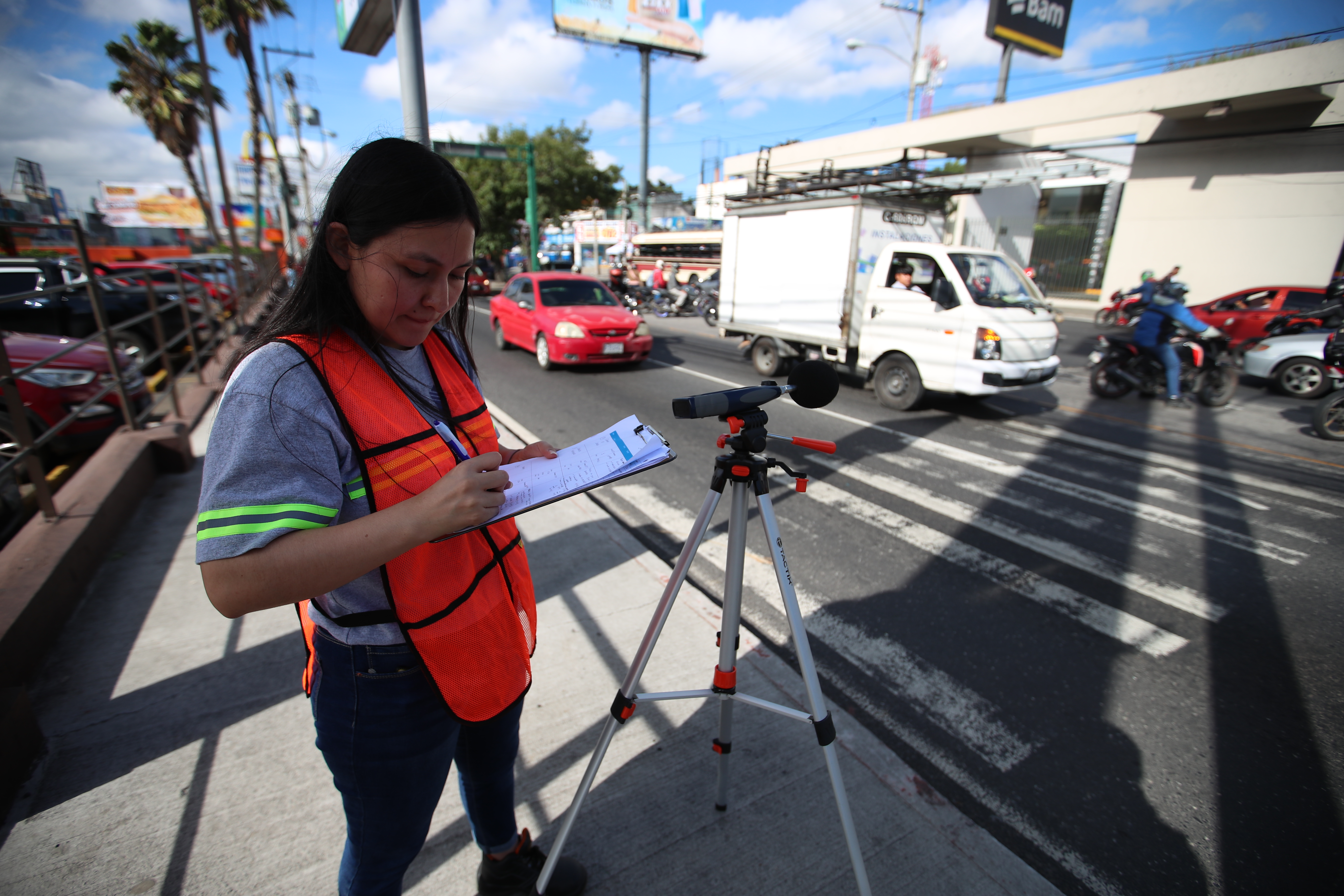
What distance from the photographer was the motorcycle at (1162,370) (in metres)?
8.45

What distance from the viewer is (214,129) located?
2417 cm

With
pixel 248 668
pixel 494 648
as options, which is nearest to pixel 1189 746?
pixel 494 648

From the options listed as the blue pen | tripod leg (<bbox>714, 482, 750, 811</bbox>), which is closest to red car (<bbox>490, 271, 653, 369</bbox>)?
tripod leg (<bbox>714, 482, 750, 811</bbox>)

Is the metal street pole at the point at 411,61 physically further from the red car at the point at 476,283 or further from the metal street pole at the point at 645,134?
the metal street pole at the point at 645,134

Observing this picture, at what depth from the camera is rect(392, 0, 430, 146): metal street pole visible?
3.54 m

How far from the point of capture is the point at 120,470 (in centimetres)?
405

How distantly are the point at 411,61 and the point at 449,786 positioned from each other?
382 centimetres

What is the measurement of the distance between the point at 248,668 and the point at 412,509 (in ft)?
7.93

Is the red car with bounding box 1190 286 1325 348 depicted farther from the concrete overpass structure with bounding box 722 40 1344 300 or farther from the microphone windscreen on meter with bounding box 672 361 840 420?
the microphone windscreen on meter with bounding box 672 361 840 420

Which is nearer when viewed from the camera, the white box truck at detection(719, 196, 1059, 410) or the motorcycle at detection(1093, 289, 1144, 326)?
the white box truck at detection(719, 196, 1059, 410)

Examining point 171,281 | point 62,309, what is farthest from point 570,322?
point 171,281

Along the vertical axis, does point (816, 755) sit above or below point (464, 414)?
below

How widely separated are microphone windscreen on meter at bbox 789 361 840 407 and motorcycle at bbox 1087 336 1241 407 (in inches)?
369

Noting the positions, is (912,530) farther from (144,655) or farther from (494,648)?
(144,655)
